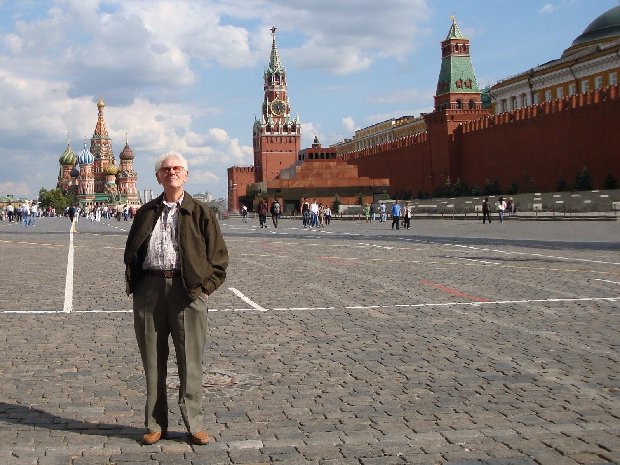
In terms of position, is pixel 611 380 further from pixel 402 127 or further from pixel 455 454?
pixel 402 127

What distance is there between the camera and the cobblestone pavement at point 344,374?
424cm

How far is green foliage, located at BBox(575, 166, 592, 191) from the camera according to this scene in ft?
144

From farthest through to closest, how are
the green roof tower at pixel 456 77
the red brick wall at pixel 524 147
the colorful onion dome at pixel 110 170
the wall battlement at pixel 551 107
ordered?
the colorful onion dome at pixel 110 170 → the green roof tower at pixel 456 77 → the wall battlement at pixel 551 107 → the red brick wall at pixel 524 147

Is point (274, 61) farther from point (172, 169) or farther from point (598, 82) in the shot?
point (172, 169)

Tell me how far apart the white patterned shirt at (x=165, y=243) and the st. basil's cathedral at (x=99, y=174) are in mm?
149351

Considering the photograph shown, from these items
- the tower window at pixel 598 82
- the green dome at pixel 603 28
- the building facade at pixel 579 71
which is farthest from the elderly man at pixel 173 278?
the green dome at pixel 603 28

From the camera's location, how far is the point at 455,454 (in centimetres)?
409

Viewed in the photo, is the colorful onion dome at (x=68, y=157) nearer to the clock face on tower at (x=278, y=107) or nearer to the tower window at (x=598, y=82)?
the clock face on tower at (x=278, y=107)

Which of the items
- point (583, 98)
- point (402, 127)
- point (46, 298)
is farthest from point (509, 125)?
point (402, 127)

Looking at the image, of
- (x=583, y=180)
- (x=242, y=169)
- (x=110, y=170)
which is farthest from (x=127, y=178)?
(x=583, y=180)

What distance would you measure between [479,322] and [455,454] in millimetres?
4161

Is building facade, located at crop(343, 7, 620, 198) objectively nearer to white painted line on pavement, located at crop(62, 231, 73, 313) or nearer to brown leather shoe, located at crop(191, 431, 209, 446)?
white painted line on pavement, located at crop(62, 231, 73, 313)

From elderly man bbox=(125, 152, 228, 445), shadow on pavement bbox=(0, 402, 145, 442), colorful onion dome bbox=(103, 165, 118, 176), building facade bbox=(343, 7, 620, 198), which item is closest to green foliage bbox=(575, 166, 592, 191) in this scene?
building facade bbox=(343, 7, 620, 198)

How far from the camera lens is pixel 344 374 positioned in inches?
232
